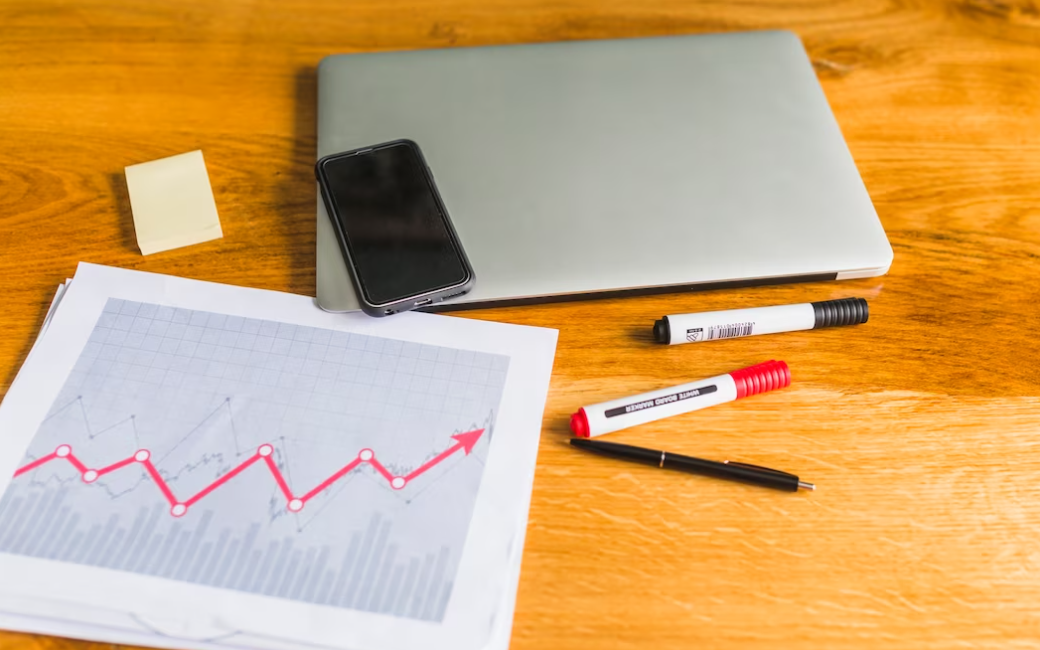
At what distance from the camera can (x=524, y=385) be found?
633 millimetres

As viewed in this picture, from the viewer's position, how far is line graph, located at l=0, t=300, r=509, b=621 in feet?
1.78

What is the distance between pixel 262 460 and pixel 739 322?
14.8 inches

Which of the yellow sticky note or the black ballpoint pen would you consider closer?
the black ballpoint pen

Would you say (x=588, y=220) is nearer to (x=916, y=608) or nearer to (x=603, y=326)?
(x=603, y=326)

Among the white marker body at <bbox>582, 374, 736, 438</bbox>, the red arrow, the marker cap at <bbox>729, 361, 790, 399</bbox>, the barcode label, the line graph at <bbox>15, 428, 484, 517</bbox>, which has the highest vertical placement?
the barcode label

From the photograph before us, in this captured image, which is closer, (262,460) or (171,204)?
(262,460)

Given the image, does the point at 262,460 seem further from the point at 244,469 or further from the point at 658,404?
the point at 658,404

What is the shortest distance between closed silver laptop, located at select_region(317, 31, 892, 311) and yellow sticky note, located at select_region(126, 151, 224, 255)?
0.11 m

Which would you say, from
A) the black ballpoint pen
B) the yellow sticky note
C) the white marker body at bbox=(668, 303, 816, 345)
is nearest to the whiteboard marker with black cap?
the white marker body at bbox=(668, 303, 816, 345)

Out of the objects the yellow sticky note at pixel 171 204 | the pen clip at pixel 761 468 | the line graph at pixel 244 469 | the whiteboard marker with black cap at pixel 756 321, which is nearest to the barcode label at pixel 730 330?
the whiteboard marker with black cap at pixel 756 321

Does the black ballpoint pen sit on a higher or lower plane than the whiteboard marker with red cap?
lower

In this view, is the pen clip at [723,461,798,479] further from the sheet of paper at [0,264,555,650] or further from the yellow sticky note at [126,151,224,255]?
the yellow sticky note at [126,151,224,255]

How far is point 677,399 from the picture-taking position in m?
0.62

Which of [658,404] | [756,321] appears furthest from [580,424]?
[756,321]
